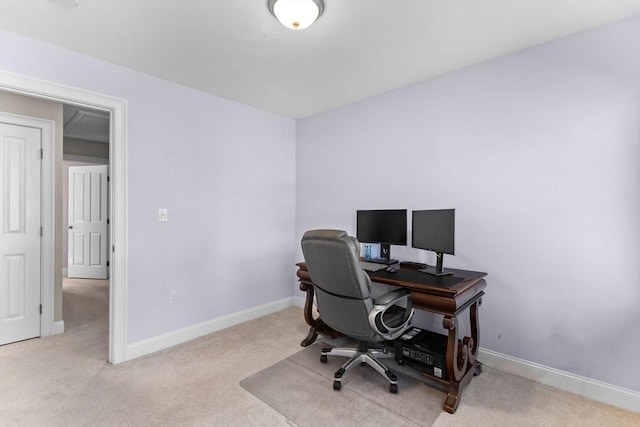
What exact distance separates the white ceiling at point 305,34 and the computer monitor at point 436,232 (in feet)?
3.98

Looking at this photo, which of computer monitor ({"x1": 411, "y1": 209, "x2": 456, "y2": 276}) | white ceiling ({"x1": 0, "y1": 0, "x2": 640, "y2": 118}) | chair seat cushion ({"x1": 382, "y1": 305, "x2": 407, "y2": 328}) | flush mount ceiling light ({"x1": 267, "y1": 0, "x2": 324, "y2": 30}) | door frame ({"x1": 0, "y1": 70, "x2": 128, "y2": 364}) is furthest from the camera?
door frame ({"x1": 0, "y1": 70, "x2": 128, "y2": 364})

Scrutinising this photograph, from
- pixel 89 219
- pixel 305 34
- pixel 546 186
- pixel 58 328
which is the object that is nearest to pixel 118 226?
pixel 58 328

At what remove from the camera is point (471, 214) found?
2.54 m

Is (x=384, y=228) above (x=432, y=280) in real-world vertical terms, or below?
above

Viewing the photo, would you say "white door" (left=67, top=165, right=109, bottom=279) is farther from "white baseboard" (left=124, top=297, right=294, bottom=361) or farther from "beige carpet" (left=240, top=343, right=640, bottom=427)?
"beige carpet" (left=240, top=343, right=640, bottom=427)

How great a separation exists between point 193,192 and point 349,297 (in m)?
1.87

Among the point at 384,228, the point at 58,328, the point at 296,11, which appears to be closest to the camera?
the point at 296,11

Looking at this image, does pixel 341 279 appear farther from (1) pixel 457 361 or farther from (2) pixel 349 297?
(1) pixel 457 361

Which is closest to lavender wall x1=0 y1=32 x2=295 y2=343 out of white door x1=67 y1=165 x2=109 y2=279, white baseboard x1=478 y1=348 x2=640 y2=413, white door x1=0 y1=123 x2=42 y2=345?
A: white door x1=0 y1=123 x2=42 y2=345

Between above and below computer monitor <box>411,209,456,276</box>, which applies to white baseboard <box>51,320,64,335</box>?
below

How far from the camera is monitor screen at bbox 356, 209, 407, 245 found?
8.92 ft

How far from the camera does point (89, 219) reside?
536 centimetres

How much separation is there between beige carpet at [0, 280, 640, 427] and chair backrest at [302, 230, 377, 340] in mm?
490

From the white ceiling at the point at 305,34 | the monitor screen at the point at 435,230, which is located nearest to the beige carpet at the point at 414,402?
the monitor screen at the point at 435,230
